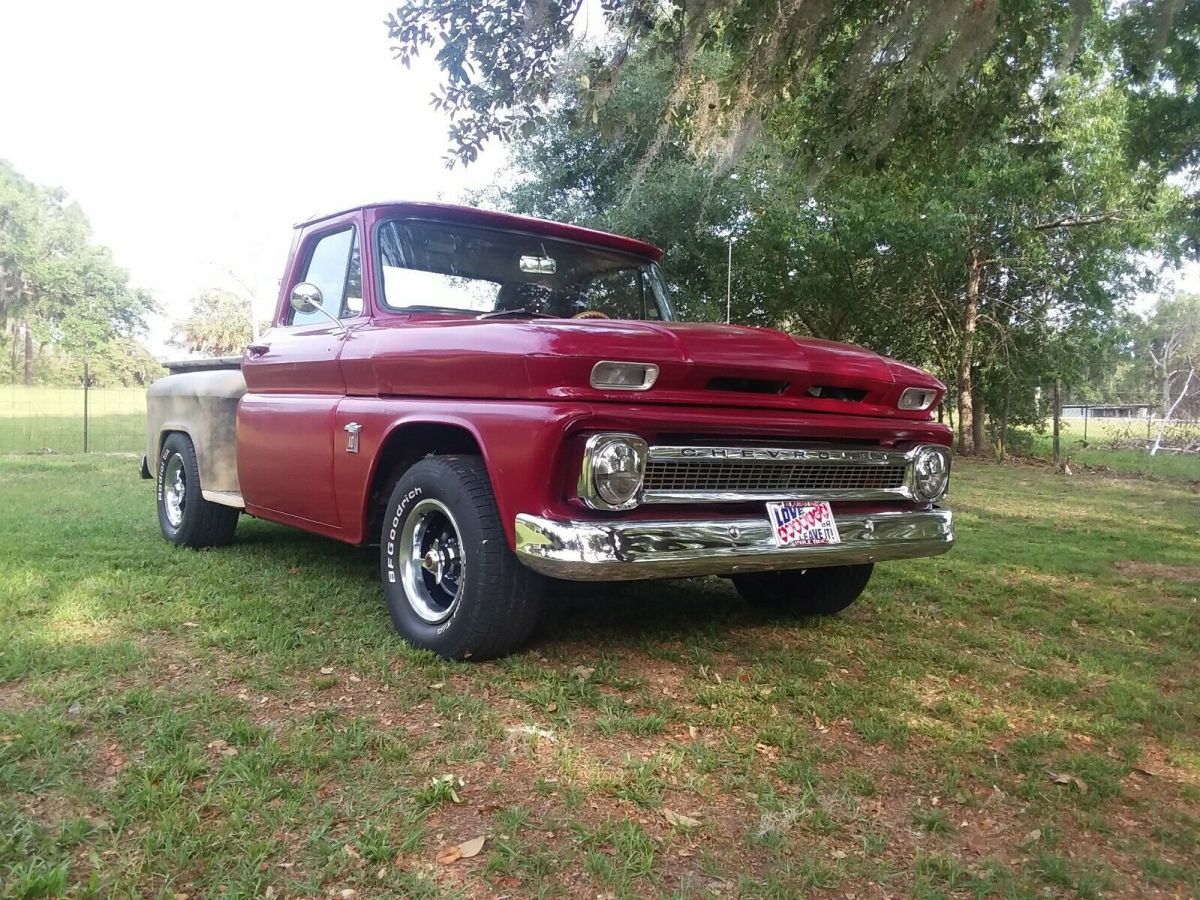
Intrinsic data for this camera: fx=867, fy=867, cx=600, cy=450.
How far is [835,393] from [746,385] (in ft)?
1.56

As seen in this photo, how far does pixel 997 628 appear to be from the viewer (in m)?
4.23

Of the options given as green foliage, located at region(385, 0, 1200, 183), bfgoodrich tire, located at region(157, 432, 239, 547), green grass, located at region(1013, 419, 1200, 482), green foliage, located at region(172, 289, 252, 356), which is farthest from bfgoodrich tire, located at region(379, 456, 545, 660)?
green foliage, located at region(172, 289, 252, 356)

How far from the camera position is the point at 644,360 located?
9.48ft

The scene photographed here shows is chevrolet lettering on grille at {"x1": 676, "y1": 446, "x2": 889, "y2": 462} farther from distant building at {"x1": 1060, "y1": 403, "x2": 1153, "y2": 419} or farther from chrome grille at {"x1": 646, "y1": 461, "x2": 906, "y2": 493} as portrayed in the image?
distant building at {"x1": 1060, "y1": 403, "x2": 1153, "y2": 419}

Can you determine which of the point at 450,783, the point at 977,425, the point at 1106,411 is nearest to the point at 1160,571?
the point at 450,783

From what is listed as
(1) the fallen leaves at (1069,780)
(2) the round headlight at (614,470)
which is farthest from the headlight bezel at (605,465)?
(1) the fallen leaves at (1069,780)

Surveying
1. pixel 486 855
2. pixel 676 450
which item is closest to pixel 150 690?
pixel 486 855

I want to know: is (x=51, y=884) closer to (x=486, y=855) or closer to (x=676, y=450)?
(x=486, y=855)

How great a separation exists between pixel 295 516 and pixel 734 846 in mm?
2894

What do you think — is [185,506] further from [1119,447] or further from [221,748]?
[1119,447]

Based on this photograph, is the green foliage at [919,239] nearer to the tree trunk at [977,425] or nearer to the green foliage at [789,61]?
the tree trunk at [977,425]

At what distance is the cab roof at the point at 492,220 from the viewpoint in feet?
13.3

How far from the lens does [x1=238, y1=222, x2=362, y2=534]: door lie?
4.01 meters

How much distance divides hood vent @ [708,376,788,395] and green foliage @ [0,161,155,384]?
5270 cm
